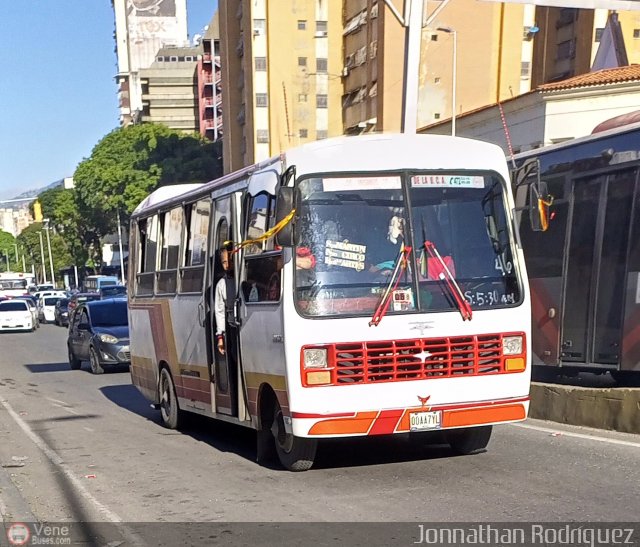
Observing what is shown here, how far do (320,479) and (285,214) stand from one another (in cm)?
237

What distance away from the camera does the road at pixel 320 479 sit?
6828 millimetres

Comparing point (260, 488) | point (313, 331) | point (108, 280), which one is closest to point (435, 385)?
point (313, 331)

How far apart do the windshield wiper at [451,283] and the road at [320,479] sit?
4.61 feet

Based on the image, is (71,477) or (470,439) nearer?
(470,439)

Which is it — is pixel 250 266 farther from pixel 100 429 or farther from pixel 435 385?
pixel 100 429

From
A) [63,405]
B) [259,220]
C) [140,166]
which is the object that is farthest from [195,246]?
[140,166]

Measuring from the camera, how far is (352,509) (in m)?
6.91

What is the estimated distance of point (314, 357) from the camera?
773 centimetres

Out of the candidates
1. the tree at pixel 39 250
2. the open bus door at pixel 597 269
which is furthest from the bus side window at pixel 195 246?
the tree at pixel 39 250

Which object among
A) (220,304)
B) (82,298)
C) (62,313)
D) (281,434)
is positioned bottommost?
(62,313)

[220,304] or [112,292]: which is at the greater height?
[220,304]

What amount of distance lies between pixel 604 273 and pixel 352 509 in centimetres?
629

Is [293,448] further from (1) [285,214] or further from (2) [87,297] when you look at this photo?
(2) [87,297]

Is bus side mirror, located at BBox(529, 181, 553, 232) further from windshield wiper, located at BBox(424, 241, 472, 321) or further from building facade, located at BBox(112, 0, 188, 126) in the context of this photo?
building facade, located at BBox(112, 0, 188, 126)
